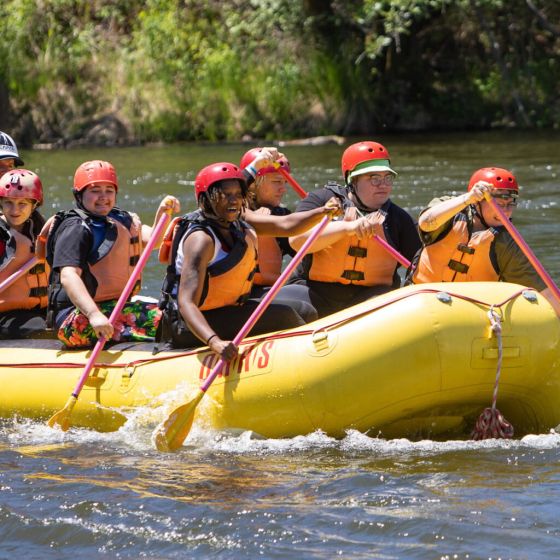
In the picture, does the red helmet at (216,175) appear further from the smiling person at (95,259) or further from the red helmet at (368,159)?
the red helmet at (368,159)

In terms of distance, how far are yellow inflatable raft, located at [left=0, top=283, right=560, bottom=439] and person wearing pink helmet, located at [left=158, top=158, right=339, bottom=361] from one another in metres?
0.18

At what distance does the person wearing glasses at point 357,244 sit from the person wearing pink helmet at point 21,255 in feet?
4.39

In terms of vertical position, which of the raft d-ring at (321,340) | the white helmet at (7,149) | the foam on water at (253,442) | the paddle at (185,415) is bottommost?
the foam on water at (253,442)

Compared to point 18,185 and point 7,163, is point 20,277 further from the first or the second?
point 7,163

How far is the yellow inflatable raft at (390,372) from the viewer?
4.98m

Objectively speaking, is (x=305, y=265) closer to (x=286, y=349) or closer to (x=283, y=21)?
(x=286, y=349)

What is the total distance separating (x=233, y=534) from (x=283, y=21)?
50.4ft

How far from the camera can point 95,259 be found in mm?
5895

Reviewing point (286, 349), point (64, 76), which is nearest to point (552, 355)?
point (286, 349)

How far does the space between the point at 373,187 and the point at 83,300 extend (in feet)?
5.05

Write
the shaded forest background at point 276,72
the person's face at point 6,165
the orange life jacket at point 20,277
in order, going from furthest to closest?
1. the shaded forest background at point 276,72
2. the person's face at point 6,165
3. the orange life jacket at point 20,277

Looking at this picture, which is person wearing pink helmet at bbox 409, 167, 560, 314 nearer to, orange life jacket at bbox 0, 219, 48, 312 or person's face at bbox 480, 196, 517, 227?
person's face at bbox 480, 196, 517, 227

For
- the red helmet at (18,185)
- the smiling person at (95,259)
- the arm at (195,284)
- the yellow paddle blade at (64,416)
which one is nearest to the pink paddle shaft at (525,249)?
the arm at (195,284)

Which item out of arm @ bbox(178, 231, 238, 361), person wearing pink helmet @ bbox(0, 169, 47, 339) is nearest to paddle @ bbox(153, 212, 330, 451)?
arm @ bbox(178, 231, 238, 361)
